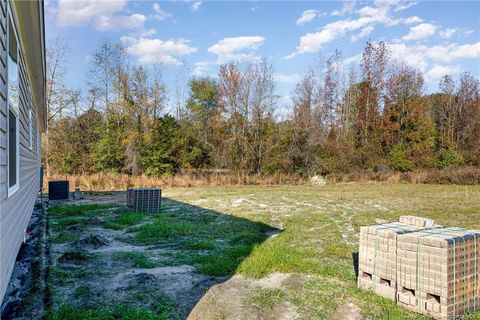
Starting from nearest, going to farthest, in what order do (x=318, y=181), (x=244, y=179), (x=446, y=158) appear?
(x=244, y=179)
(x=318, y=181)
(x=446, y=158)

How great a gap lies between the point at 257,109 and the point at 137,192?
14605 millimetres

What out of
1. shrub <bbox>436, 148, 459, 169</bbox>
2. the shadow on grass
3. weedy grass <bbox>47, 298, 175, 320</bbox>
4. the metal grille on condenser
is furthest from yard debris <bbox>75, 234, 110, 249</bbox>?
shrub <bbox>436, 148, 459, 169</bbox>

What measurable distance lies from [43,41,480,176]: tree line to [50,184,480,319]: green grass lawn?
36.1 feet

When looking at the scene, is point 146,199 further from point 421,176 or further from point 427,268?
point 421,176

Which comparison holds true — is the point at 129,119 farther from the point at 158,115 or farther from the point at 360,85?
the point at 360,85

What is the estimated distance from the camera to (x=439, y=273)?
134 inches

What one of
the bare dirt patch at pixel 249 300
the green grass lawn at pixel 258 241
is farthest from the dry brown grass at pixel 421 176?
the bare dirt patch at pixel 249 300

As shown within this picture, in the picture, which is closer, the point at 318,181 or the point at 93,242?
the point at 93,242

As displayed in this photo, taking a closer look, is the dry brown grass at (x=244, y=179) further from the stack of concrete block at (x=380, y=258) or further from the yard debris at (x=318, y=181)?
the stack of concrete block at (x=380, y=258)

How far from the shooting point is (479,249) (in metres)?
3.74

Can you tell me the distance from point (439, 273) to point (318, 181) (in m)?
18.9

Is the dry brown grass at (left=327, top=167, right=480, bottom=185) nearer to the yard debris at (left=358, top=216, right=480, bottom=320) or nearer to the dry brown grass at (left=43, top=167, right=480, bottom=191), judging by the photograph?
the dry brown grass at (left=43, top=167, right=480, bottom=191)

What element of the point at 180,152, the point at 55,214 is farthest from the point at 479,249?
the point at 180,152

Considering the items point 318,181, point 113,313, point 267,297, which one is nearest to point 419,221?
point 267,297
